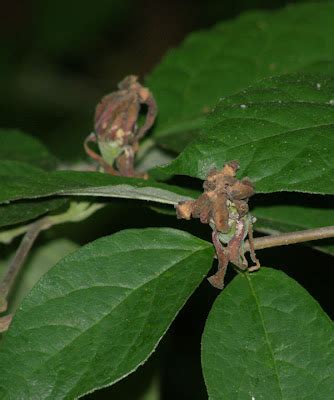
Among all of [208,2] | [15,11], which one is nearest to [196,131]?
[208,2]

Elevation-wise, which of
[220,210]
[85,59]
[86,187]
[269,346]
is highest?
[85,59]

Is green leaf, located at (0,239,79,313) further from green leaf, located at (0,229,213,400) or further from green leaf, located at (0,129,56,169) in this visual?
green leaf, located at (0,229,213,400)

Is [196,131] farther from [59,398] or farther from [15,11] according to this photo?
[15,11]

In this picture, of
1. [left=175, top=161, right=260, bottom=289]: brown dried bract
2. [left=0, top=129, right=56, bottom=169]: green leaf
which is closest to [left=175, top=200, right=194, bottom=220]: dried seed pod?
[left=175, top=161, right=260, bottom=289]: brown dried bract

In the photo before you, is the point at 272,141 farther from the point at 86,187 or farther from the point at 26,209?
the point at 26,209

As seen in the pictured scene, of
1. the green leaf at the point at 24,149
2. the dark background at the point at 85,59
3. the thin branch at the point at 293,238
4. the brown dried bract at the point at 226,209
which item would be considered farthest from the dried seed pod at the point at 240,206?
the dark background at the point at 85,59

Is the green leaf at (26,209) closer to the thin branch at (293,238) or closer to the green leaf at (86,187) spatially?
the green leaf at (86,187)

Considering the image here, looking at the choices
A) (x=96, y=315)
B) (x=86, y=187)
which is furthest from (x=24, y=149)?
(x=96, y=315)
